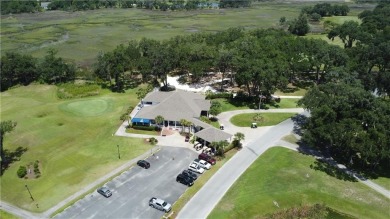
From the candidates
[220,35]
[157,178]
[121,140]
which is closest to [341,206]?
[157,178]

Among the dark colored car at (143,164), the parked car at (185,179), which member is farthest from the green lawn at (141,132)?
the parked car at (185,179)

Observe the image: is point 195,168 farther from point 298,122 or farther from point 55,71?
point 55,71

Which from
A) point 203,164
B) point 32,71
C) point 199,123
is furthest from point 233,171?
point 32,71

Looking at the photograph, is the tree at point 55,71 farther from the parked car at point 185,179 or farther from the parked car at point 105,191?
the parked car at point 185,179

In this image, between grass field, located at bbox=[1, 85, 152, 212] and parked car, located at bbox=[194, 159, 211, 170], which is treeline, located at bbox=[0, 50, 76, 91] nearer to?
grass field, located at bbox=[1, 85, 152, 212]

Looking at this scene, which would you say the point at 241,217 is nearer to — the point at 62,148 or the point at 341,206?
the point at 341,206

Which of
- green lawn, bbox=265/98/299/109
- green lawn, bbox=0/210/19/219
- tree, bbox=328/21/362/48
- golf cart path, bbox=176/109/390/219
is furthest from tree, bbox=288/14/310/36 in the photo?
green lawn, bbox=0/210/19/219

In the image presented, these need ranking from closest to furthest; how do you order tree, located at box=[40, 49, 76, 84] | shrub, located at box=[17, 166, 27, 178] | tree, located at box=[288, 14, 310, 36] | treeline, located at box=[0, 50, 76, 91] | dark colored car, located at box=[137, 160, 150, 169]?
shrub, located at box=[17, 166, 27, 178]
dark colored car, located at box=[137, 160, 150, 169]
tree, located at box=[40, 49, 76, 84]
treeline, located at box=[0, 50, 76, 91]
tree, located at box=[288, 14, 310, 36]
